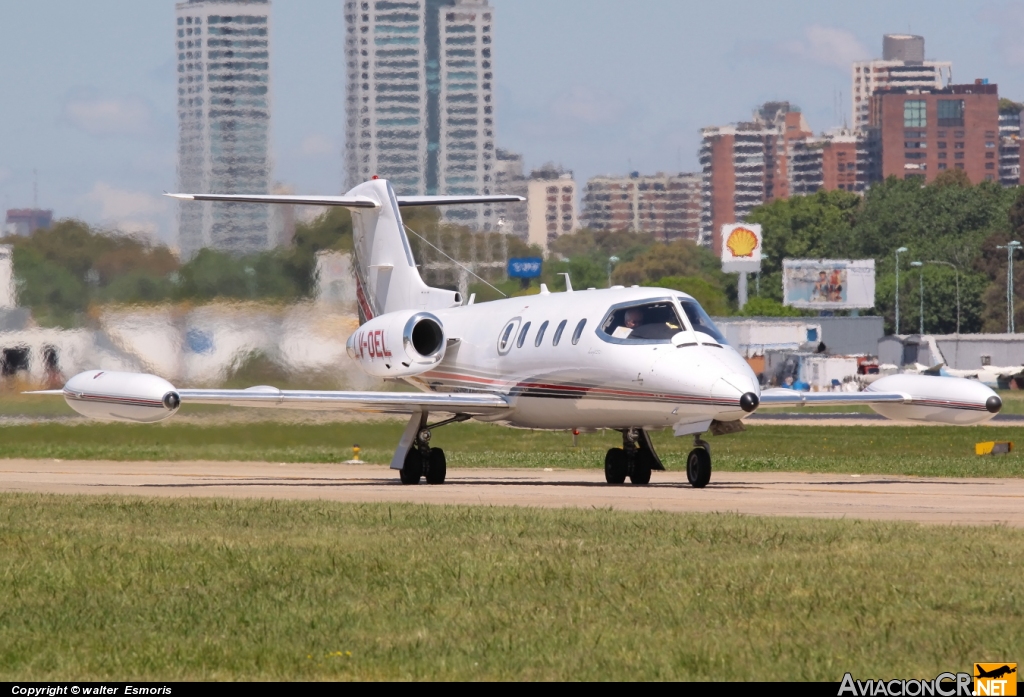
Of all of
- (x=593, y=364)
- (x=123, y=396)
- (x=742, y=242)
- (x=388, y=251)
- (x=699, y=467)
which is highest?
(x=742, y=242)

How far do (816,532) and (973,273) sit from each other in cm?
15418

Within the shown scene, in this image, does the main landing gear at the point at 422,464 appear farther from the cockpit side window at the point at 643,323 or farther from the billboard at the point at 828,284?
the billboard at the point at 828,284

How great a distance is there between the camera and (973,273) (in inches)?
6388

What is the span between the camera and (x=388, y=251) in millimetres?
30203

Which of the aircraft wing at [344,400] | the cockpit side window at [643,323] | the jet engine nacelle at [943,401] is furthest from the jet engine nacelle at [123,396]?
the jet engine nacelle at [943,401]

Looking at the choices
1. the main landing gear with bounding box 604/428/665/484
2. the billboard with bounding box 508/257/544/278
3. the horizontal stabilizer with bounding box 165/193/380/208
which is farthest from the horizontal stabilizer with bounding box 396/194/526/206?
the billboard with bounding box 508/257/544/278

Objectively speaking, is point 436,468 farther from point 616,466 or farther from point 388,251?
point 388,251

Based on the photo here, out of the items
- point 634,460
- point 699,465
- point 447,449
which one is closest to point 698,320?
point 699,465

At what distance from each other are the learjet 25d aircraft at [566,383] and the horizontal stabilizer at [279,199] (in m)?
0.04

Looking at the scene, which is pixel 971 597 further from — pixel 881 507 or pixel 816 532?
pixel 881 507

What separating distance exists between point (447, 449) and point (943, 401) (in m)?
17.1

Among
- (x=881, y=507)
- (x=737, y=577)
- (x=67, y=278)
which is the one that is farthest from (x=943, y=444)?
(x=737, y=577)

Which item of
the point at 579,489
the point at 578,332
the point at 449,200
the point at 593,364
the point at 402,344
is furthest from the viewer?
the point at 449,200

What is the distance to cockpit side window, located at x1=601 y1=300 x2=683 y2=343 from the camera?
73.8 feet
